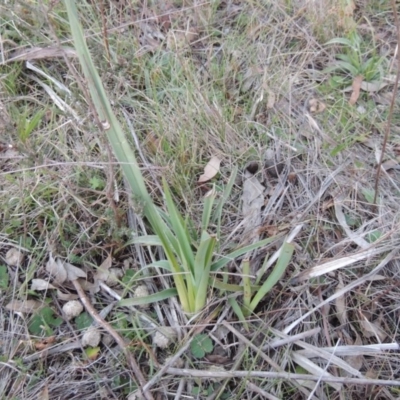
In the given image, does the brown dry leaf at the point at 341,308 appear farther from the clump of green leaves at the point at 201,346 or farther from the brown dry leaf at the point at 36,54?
the brown dry leaf at the point at 36,54

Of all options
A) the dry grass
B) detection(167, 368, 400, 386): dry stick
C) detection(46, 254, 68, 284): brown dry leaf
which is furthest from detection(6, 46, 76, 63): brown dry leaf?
detection(167, 368, 400, 386): dry stick

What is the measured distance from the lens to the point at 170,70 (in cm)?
162

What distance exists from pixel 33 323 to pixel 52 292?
0.09m

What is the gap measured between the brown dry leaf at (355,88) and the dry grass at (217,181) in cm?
4

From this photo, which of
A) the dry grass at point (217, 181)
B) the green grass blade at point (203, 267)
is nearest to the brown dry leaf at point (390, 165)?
the dry grass at point (217, 181)

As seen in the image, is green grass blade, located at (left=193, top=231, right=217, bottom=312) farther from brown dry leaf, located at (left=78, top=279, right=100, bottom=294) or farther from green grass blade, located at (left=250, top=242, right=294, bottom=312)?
brown dry leaf, located at (left=78, top=279, right=100, bottom=294)

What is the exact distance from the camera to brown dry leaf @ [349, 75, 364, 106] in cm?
159

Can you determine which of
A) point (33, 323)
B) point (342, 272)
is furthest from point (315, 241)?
point (33, 323)

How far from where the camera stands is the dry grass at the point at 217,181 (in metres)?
1.12

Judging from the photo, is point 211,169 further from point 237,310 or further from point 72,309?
point 72,309

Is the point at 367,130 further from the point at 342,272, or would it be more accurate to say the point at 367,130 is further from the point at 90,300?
the point at 90,300

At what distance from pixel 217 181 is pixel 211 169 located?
0.04m

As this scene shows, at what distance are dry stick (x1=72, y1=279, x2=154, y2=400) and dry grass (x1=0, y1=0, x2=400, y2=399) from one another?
0.09 ft

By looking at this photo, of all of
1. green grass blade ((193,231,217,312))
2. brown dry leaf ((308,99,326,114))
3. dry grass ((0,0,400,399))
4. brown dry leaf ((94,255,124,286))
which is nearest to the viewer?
green grass blade ((193,231,217,312))
